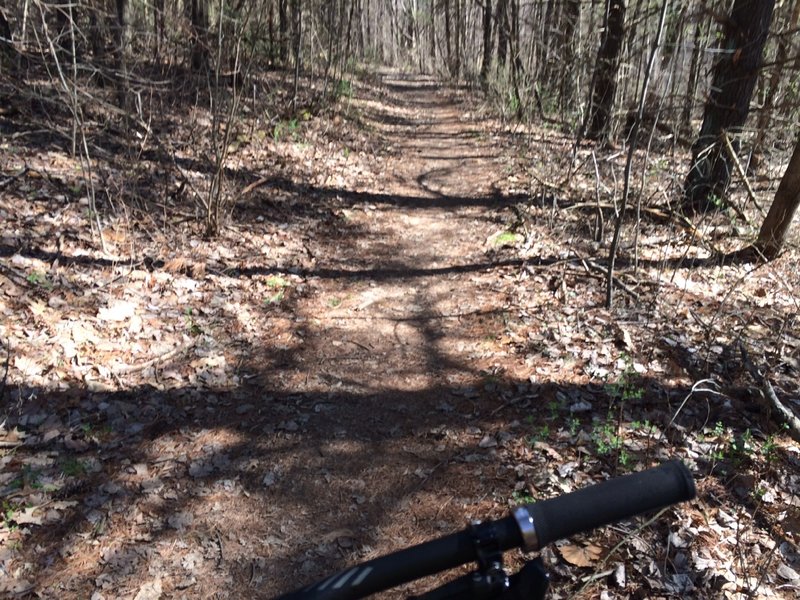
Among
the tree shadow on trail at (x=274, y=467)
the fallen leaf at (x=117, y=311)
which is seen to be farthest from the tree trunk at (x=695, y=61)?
the fallen leaf at (x=117, y=311)

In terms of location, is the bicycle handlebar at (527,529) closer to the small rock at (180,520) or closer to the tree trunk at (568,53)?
the small rock at (180,520)

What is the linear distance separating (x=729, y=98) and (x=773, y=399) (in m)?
5.49

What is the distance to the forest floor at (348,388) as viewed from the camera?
11.5 feet

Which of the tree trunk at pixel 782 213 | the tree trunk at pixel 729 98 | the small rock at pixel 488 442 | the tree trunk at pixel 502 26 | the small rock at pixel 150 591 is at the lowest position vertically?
the small rock at pixel 150 591

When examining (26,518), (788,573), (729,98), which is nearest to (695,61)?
(729,98)

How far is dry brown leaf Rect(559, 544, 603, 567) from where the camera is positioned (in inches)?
132

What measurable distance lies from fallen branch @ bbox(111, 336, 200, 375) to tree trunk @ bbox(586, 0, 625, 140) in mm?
5633

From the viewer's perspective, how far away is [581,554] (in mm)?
3422

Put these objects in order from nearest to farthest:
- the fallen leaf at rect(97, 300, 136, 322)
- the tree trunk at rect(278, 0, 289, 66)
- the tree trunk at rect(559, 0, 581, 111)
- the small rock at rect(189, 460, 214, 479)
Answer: the small rock at rect(189, 460, 214, 479) < the fallen leaf at rect(97, 300, 136, 322) < the tree trunk at rect(559, 0, 581, 111) < the tree trunk at rect(278, 0, 289, 66)

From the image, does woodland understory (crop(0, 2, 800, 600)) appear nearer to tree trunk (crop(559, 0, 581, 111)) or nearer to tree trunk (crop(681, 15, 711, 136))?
tree trunk (crop(681, 15, 711, 136))

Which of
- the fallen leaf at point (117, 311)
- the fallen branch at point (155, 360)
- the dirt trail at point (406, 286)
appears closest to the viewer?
the fallen branch at point (155, 360)

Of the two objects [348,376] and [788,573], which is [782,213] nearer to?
[788,573]

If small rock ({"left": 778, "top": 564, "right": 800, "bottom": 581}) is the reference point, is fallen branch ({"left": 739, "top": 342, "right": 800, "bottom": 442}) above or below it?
above

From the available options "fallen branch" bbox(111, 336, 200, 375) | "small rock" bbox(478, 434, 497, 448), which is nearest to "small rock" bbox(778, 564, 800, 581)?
"small rock" bbox(478, 434, 497, 448)
